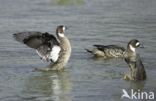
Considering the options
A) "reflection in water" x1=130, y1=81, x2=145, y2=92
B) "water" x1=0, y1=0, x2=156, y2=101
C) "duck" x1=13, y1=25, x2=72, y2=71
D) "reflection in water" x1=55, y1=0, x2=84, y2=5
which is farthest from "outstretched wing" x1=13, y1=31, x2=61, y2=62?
"reflection in water" x1=55, y1=0, x2=84, y2=5

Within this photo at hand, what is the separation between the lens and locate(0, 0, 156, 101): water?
516 inches

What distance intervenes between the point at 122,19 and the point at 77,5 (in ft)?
16.9

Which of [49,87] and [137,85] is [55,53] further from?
[137,85]

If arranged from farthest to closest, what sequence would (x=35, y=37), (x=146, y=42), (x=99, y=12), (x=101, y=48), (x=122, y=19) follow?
(x=99, y=12), (x=122, y=19), (x=146, y=42), (x=101, y=48), (x=35, y=37)

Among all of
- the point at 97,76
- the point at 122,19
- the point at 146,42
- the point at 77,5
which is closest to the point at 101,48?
the point at 146,42

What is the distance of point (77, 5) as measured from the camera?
95.5 feet

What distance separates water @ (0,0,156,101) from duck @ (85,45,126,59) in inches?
11.0

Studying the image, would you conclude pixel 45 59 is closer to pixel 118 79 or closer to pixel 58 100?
pixel 118 79

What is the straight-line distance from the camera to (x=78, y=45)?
18766 mm

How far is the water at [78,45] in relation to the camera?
13094 mm

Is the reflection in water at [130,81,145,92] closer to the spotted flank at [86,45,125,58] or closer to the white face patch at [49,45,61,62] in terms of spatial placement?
the white face patch at [49,45,61,62]

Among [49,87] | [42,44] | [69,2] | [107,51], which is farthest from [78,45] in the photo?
[69,2]

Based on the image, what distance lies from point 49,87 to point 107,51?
426 centimetres

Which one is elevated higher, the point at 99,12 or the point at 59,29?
the point at 59,29
